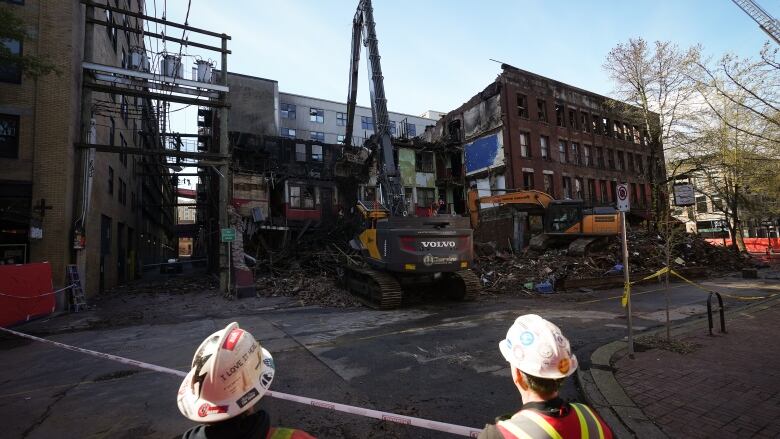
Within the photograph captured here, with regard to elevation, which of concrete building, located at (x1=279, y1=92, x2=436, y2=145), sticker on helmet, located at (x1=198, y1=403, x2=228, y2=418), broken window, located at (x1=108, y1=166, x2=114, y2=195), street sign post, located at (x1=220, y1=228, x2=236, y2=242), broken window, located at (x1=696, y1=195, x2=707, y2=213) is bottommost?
sticker on helmet, located at (x1=198, y1=403, x2=228, y2=418)

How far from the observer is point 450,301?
12.4 metres

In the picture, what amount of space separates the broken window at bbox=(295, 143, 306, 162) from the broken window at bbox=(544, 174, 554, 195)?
65.5 feet

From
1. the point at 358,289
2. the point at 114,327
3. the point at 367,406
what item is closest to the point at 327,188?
the point at 358,289

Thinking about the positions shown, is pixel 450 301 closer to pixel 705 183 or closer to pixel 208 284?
pixel 208 284

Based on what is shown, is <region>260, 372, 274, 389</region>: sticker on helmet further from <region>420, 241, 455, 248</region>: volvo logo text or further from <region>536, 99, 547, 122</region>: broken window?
<region>536, 99, 547, 122</region>: broken window

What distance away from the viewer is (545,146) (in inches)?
1271

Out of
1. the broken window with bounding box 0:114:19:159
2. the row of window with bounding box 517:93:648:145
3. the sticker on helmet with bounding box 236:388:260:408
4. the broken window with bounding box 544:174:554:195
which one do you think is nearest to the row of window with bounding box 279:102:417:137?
A: the row of window with bounding box 517:93:648:145

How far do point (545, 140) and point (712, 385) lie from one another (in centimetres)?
3029

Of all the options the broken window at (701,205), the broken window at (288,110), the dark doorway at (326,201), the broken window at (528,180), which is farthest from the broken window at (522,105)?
the broken window at (288,110)

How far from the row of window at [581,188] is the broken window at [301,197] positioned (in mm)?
16558

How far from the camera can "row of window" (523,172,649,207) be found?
3079cm

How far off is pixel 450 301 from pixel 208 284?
1310 centimetres

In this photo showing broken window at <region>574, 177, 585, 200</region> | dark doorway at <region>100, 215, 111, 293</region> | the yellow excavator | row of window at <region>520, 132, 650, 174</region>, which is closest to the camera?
dark doorway at <region>100, 215, 111, 293</region>

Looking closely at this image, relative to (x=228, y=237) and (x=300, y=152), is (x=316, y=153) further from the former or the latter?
(x=228, y=237)
